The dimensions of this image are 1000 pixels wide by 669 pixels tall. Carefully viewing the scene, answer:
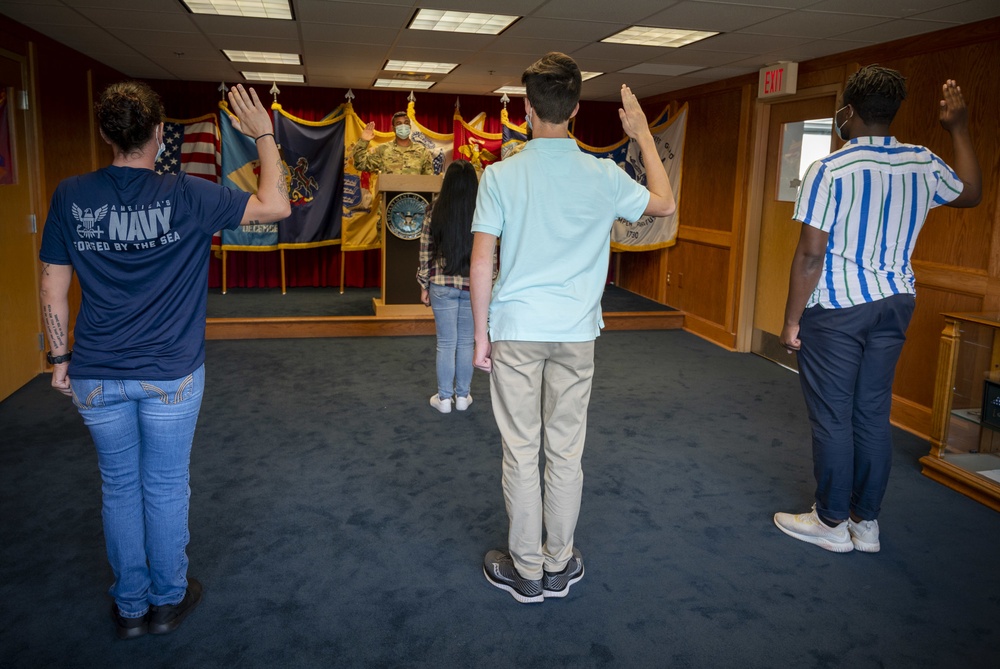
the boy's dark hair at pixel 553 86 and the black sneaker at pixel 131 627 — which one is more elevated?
the boy's dark hair at pixel 553 86

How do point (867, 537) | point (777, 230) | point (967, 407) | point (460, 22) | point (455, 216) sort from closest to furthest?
point (867, 537), point (967, 407), point (455, 216), point (460, 22), point (777, 230)

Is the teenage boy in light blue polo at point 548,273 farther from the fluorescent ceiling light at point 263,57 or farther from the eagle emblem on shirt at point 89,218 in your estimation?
the fluorescent ceiling light at point 263,57

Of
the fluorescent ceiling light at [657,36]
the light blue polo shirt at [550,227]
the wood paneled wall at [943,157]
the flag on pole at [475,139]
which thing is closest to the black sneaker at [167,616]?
the light blue polo shirt at [550,227]

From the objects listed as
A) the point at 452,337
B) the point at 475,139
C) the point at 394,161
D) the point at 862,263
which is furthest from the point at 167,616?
the point at 475,139

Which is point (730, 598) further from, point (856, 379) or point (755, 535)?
point (856, 379)

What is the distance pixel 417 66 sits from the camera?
645cm

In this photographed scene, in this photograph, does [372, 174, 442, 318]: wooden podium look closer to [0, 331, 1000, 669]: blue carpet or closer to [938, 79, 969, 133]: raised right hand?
[0, 331, 1000, 669]: blue carpet

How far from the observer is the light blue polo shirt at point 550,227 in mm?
2064

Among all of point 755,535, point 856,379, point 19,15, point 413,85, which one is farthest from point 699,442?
point 413,85

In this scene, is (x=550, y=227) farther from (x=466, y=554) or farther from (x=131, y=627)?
(x=131, y=627)

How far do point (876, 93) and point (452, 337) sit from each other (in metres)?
2.38

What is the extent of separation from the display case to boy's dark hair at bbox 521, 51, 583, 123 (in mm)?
2338

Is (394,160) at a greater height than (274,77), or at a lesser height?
Result: lesser

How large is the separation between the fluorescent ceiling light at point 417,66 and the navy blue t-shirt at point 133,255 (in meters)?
4.57
